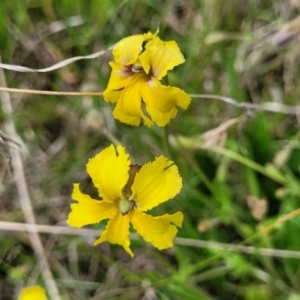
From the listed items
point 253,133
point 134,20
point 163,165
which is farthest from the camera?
point 134,20

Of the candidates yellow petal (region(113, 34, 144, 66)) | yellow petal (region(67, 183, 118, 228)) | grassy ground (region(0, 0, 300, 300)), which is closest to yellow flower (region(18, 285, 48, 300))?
yellow petal (region(67, 183, 118, 228))

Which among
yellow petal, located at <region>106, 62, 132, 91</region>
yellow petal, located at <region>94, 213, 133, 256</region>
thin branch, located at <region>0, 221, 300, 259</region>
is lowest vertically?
thin branch, located at <region>0, 221, 300, 259</region>

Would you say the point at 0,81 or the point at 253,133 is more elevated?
the point at 0,81

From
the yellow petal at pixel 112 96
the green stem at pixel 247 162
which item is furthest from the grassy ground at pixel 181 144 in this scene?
the yellow petal at pixel 112 96

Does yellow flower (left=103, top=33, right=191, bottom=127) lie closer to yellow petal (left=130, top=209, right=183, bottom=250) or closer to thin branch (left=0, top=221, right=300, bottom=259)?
yellow petal (left=130, top=209, right=183, bottom=250)

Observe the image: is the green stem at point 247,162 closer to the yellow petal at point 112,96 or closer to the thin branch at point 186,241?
the thin branch at point 186,241

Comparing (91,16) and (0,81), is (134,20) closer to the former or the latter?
(91,16)

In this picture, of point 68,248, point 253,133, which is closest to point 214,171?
point 253,133
